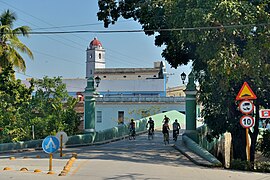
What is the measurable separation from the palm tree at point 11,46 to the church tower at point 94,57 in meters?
79.3

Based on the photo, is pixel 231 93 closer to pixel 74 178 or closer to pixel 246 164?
pixel 246 164

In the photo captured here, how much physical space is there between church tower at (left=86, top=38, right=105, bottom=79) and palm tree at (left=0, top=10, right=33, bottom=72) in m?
79.3

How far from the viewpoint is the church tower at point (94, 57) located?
109169mm

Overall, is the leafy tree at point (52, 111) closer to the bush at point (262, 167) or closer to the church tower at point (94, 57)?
the bush at point (262, 167)

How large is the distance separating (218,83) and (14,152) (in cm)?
1159

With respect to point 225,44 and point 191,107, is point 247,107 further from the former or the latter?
point 191,107

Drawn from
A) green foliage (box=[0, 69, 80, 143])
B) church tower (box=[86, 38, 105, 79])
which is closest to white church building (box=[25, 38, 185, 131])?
green foliage (box=[0, 69, 80, 143])

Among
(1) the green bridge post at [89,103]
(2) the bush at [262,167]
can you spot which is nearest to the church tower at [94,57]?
(1) the green bridge post at [89,103]

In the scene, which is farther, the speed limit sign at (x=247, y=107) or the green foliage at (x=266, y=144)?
the green foliage at (x=266, y=144)

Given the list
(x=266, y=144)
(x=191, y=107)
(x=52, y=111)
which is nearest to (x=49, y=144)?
(x=266, y=144)

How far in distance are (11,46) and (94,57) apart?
264ft

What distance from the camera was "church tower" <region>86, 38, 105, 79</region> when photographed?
109 meters

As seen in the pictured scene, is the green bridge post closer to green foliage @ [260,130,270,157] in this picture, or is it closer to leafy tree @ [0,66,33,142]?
leafy tree @ [0,66,33,142]

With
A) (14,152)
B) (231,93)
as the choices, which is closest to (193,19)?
(231,93)
